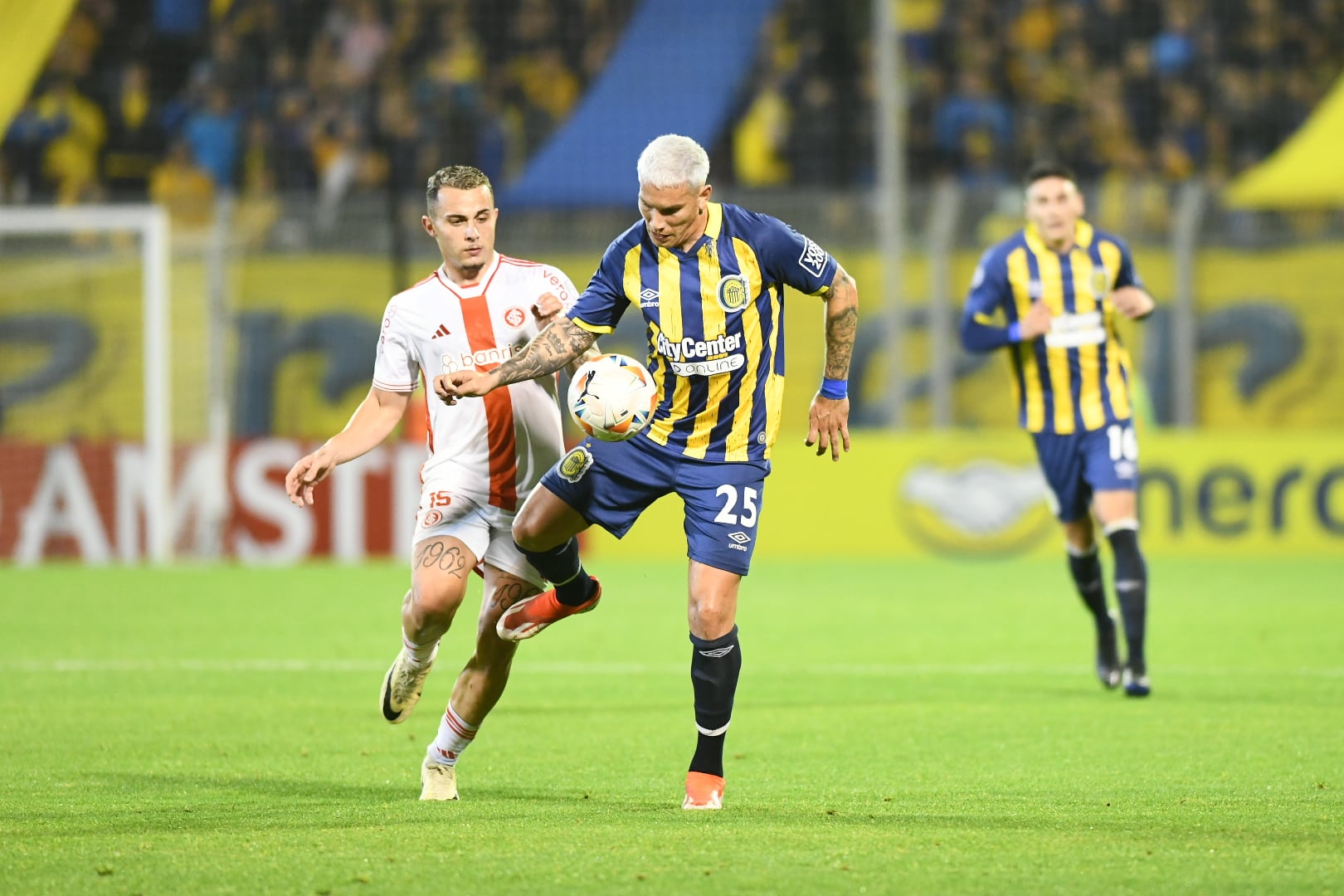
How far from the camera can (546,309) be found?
250 inches

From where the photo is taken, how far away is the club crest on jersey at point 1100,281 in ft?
30.7

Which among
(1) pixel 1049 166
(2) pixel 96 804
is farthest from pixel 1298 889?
(1) pixel 1049 166

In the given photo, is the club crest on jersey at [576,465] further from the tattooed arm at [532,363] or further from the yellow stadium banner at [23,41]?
the yellow stadium banner at [23,41]

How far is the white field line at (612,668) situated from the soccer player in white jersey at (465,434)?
3.35 metres

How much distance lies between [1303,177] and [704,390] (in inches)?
475

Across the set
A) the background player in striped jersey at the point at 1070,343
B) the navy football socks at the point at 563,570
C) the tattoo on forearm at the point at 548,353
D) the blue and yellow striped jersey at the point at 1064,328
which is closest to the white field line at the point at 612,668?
the background player in striped jersey at the point at 1070,343

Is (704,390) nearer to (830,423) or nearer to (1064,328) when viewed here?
(830,423)

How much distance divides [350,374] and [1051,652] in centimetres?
795

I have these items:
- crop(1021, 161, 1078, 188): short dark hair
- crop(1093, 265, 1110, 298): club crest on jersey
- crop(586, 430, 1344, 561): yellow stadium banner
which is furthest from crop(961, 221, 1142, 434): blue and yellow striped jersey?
crop(586, 430, 1344, 561): yellow stadium banner

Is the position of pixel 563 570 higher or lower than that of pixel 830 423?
lower

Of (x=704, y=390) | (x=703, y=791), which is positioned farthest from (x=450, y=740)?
(x=704, y=390)

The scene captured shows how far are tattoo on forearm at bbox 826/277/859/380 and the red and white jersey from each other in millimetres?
889

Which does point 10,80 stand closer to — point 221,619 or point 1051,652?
point 221,619

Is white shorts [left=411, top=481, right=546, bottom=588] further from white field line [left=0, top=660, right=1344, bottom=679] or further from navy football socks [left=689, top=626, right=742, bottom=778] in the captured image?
white field line [left=0, top=660, right=1344, bottom=679]
